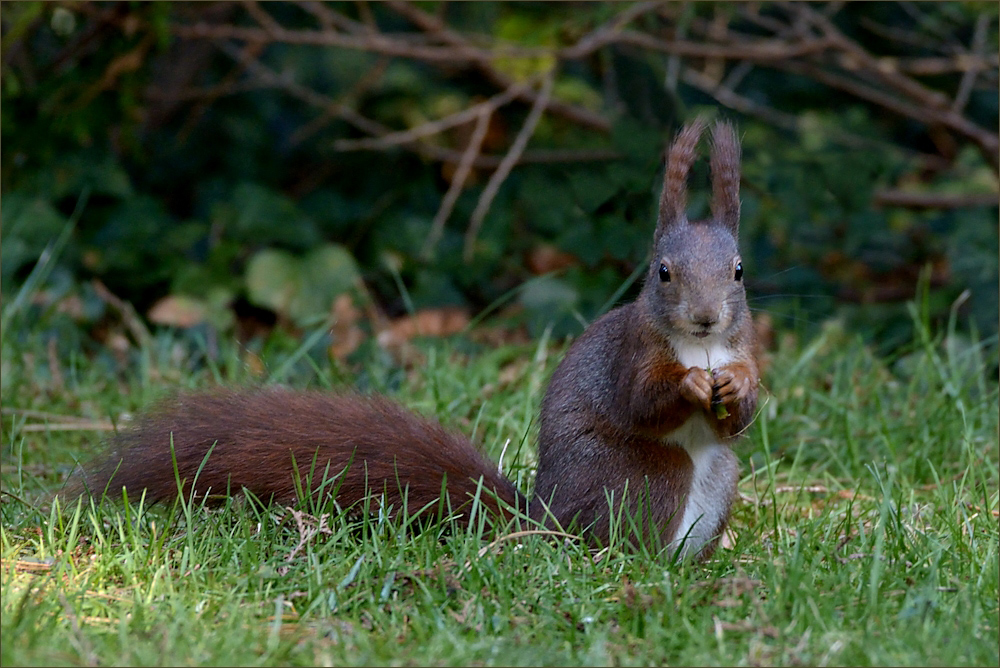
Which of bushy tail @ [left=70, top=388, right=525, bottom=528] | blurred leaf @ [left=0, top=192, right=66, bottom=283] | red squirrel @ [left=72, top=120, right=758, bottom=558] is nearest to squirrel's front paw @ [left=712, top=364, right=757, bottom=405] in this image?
red squirrel @ [left=72, top=120, right=758, bottom=558]

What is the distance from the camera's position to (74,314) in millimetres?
3982

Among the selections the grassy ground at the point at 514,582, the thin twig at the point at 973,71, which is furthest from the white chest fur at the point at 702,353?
the thin twig at the point at 973,71

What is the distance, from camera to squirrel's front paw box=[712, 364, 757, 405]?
6.52 feet

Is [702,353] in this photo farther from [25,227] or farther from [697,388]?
[25,227]

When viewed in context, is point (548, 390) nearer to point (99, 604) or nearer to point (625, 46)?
point (99, 604)

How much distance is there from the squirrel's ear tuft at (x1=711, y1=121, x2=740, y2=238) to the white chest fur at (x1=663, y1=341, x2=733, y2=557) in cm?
23

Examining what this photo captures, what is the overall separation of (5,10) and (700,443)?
117 inches

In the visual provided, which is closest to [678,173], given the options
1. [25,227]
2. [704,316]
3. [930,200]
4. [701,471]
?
[704,316]

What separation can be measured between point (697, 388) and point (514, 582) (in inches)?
18.0

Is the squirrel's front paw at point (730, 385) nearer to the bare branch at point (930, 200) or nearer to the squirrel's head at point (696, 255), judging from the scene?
the squirrel's head at point (696, 255)

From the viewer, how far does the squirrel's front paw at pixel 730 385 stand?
6.52 ft

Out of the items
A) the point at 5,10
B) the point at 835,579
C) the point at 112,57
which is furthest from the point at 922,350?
the point at 5,10

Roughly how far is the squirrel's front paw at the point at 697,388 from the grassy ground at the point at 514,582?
A: 275 millimetres

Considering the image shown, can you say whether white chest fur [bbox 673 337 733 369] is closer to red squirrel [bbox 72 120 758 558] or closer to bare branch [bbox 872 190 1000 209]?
red squirrel [bbox 72 120 758 558]
